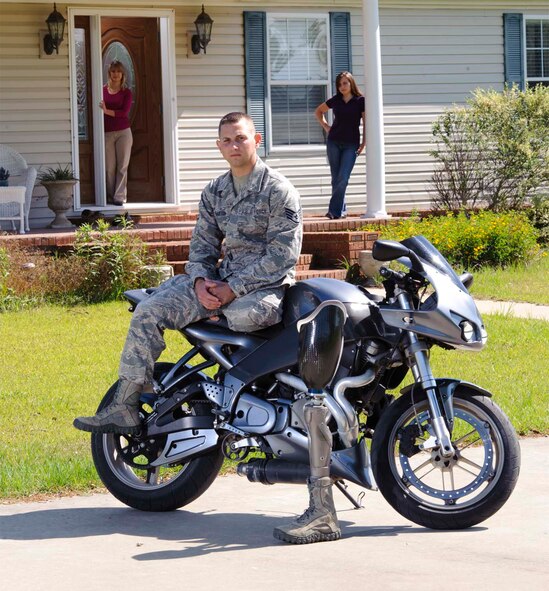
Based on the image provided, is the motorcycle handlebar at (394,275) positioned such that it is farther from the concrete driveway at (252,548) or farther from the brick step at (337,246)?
the brick step at (337,246)

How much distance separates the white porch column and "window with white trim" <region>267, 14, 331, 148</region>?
1.88 meters

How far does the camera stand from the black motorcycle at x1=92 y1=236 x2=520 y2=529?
5078 millimetres

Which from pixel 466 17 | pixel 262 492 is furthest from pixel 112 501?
pixel 466 17

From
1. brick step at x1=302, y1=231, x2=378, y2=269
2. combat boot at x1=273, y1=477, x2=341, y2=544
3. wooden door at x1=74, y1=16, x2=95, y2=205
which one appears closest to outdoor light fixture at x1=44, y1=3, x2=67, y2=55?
wooden door at x1=74, y1=16, x2=95, y2=205

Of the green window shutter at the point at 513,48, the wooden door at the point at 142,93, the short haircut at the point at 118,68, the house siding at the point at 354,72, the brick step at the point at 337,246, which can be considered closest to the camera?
the brick step at the point at 337,246

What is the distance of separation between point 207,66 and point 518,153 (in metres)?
4.29

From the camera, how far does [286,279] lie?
217 inches

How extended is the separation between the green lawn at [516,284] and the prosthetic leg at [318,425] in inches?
297

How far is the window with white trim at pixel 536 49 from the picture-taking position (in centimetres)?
1834

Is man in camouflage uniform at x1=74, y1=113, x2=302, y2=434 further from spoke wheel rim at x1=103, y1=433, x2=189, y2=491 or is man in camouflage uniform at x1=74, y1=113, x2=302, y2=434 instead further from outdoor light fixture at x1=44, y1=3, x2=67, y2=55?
outdoor light fixture at x1=44, y1=3, x2=67, y2=55

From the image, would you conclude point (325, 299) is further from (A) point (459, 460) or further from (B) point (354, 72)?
(B) point (354, 72)

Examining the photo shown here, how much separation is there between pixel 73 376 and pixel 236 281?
3654 millimetres

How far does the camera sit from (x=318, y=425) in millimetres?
4957

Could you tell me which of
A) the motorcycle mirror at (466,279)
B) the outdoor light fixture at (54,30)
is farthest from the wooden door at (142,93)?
the motorcycle mirror at (466,279)
